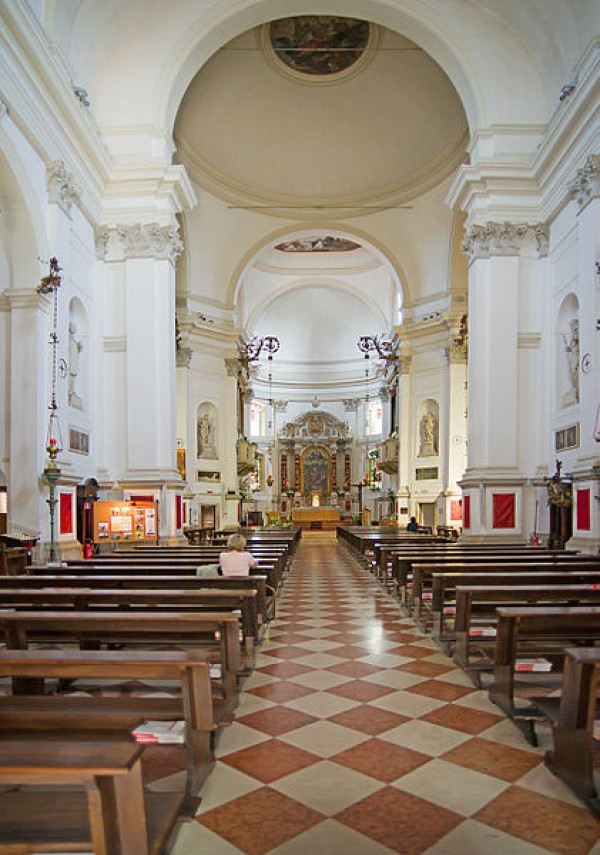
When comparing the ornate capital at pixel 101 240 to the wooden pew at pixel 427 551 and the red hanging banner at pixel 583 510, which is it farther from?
the red hanging banner at pixel 583 510

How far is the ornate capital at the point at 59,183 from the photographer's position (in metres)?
11.0

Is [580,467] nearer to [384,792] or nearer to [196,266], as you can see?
[384,792]

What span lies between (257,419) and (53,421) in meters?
26.5

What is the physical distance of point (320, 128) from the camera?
2194 cm

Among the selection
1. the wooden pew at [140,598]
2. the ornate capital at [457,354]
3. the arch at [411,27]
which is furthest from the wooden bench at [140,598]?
the ornate capital at [457,354]

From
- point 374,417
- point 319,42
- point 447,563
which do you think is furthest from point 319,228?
point 447,563

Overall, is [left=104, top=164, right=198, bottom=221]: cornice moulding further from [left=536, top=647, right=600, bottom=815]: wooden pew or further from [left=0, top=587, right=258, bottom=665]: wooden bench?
[left=536, top=647, right=600, bottom=815]: wooden pew

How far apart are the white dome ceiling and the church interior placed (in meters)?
0.09

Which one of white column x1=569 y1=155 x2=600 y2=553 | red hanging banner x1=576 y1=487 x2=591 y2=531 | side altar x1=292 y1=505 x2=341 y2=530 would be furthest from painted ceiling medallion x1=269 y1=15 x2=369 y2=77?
side altar x1=292 y1=505 x2=341 y2=530

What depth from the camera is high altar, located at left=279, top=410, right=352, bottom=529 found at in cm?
3681

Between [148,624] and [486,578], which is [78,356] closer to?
[486,578]

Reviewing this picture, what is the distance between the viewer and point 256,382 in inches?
1411

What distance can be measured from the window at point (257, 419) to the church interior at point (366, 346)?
635cm

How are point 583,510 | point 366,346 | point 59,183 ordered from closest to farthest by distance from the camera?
point 583,510, point 59,183, point 366,346
